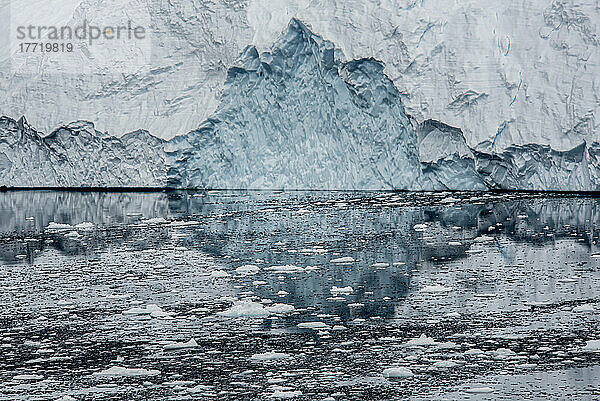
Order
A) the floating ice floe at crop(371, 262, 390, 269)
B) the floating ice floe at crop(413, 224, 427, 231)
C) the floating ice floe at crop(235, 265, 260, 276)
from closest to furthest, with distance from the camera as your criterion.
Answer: the floating ice floe at crop(235, 265, 260, 276) < the floating ice floe at crop(371, 262, 390, 269) < the floating ice floe at crop(413, 224, 427, 231)

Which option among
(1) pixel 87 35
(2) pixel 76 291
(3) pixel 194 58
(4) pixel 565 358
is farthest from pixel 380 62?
(4) pixel 565 358

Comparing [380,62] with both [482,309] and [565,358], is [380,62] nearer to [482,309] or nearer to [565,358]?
[482,309]

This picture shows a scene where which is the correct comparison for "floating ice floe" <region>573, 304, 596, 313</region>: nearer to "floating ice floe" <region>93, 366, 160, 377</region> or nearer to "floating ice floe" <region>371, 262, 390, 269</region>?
"floating ice floe" <region>371, 262, 390, 269</region>

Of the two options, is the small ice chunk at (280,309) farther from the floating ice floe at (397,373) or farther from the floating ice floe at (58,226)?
the floating ice floe at (58,226)

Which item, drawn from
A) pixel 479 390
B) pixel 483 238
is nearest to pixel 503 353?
pixel 479 390

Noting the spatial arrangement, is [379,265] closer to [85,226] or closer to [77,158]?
[85,226]

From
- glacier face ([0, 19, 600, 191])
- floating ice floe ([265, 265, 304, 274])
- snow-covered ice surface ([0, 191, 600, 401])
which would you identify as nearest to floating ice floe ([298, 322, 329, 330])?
snow-covered ice surface ([0, 191, 600, 401])
